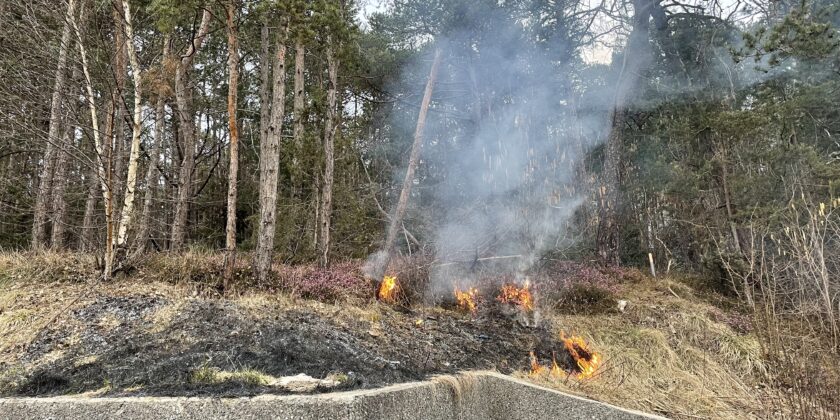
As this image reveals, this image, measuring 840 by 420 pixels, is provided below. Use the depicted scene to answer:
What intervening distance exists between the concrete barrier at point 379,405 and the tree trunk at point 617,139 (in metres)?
7.22

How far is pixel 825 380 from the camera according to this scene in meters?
3.08

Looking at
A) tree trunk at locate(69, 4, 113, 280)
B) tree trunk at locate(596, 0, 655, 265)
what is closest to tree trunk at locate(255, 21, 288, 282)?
tree trunk at locate(69, 4, 113, 280)

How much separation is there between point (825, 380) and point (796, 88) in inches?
323

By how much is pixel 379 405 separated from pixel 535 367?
2203 millimetres

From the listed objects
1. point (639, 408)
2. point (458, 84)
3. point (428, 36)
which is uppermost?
point (428, 36)

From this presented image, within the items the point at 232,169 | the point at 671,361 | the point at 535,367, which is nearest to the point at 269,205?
the point at 232,169

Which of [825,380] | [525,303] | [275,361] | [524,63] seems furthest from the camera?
[524,63]

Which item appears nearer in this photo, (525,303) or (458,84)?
(525,303)

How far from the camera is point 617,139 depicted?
10953 mm

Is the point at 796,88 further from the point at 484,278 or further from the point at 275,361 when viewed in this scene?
the point at 275,361

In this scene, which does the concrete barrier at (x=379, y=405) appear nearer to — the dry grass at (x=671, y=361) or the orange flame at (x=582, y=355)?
the dry grass at (x=671, y=361)

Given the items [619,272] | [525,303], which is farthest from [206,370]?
[619,272]

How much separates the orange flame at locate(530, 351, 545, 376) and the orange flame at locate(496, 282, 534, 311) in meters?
1.62

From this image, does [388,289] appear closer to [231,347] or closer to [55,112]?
[231,347]
